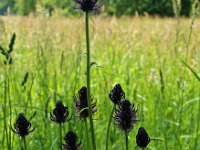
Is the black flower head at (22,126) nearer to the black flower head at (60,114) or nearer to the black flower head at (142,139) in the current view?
the black flower head at (60,114)

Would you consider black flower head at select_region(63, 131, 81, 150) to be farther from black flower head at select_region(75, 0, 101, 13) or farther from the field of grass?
black flower head at select_region(75, 0, 101, 13)

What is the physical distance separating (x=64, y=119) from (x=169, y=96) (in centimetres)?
242

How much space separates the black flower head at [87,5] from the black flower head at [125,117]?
0.31 metres

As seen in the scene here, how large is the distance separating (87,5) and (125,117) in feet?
1.21

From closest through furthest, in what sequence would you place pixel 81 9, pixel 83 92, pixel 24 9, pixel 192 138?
pixel 81 9 < pixel 83 92 < pixel 192 138 < pixel 24 9

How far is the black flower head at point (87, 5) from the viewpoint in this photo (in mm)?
1398

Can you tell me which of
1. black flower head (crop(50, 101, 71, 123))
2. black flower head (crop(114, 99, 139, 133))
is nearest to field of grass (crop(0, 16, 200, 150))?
black flower head (crop(114, 99, 139, 133))

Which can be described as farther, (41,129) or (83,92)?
(41,129)

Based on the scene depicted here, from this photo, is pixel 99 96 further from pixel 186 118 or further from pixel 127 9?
pixel 127 9

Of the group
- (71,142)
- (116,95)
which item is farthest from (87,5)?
(71,142)

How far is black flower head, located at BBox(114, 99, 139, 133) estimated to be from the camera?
1470 mm

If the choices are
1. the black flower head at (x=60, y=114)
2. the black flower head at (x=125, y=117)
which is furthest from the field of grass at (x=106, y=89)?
the black flower head at (x=60, y=114)

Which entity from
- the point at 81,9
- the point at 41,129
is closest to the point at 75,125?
the point at 41,129

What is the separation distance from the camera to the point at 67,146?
60.9 inches
